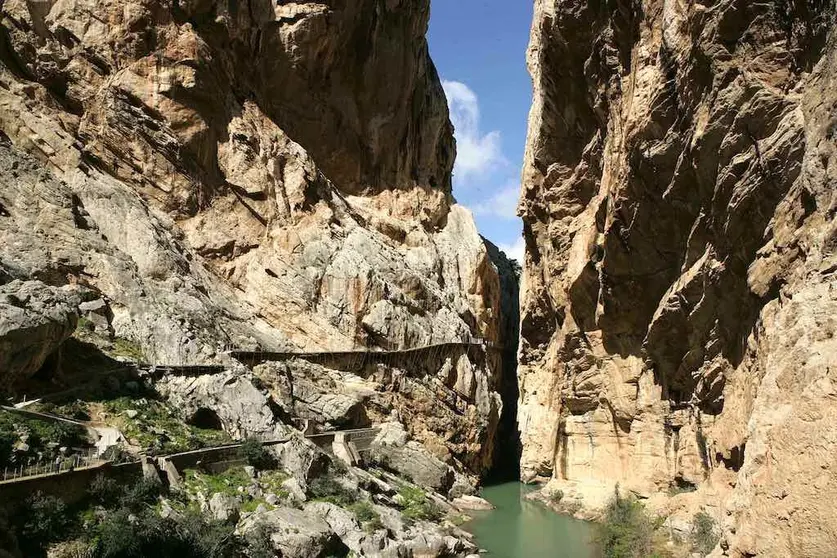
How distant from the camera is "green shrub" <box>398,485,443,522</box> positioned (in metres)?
25.2

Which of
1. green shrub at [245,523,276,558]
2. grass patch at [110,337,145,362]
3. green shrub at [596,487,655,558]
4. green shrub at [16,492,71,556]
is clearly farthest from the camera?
grass patch at [110,337,145,362]

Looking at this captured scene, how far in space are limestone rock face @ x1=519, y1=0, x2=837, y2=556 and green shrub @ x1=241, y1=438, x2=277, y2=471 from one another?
46.8 ft

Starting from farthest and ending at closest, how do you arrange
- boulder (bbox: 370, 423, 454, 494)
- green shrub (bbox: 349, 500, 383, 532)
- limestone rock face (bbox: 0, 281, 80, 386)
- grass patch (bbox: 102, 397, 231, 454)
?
boulder (bbox: 370, 423, 454, 494) → green shrub (bbox: 349, 500, 383, 532) → grass patch (bbox: 102, 397, 231, 454) → limestone rock face (bbox: 0, 281, 80, 386)

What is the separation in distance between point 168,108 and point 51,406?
1933 cm

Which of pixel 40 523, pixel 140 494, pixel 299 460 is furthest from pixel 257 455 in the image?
pixel 40 523

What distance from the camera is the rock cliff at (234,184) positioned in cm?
2655

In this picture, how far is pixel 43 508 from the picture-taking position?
13.5m

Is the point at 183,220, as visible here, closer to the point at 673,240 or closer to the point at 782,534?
the point at 673,240

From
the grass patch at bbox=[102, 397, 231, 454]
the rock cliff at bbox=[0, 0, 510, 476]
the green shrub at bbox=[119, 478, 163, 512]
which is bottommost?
the green shrub at bbox=[119, 478, 163, 512]

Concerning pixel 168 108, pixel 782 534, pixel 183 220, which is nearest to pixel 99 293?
pixel 183 220

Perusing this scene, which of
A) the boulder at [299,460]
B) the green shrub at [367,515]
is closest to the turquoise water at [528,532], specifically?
the green shrub at [367,515]

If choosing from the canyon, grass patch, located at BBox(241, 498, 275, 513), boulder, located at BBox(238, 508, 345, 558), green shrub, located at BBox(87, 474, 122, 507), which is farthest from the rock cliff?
boulder, located at BBox(238, 508, 345, 558)

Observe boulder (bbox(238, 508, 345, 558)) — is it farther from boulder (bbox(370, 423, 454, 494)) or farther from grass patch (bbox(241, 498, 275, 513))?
boulder (bbox(370, 423, 454, 494))

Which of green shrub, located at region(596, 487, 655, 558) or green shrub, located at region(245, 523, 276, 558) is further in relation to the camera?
green shrub, located at region(596, 487, 655, 558)
